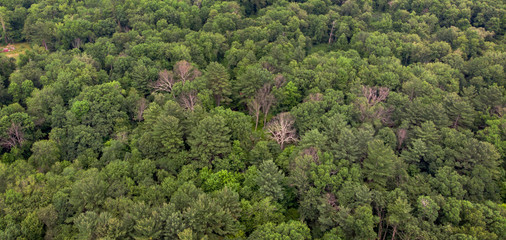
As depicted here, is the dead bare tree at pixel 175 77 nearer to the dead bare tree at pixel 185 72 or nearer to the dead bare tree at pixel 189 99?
the dead bare tree at pixel 185 72

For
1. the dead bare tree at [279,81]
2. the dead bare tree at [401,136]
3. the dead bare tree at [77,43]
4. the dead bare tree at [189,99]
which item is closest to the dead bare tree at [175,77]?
the dead bare tree at [189,99]

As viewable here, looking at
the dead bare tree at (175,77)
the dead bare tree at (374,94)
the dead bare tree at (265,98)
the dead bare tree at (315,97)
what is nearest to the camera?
the dead bare tree at (315,97)

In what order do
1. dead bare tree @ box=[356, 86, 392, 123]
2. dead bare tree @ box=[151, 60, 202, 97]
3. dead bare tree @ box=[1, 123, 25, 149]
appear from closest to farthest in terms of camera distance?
dead bare tree @ box=[1, 123, 25, 149] → dead bare tree @ box=[356, 86, 392, 123] → dead bare tree @ box=[151, 60, 202, 97]

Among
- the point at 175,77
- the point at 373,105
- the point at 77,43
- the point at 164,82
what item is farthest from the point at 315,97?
the point at 77,43

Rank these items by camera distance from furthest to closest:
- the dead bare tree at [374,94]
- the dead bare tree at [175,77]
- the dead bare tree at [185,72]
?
1. the dead bare tree at [185,72]
2. the dead bare tree at [175,77]
3. the dead bare tree at [374,94]

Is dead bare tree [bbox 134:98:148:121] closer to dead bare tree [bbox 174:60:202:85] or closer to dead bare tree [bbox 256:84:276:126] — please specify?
dead bare tree [bbox 174:60:202:85]

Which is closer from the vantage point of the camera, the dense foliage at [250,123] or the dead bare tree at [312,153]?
the dense foliage at [250,123]

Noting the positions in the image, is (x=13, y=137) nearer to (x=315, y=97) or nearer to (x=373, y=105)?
(x=315, y=97)

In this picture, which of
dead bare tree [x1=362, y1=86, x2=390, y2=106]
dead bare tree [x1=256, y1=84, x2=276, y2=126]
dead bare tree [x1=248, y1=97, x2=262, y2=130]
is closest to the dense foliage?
dead bare tree [x1=256, y1=84, x2=276, y2=126]
